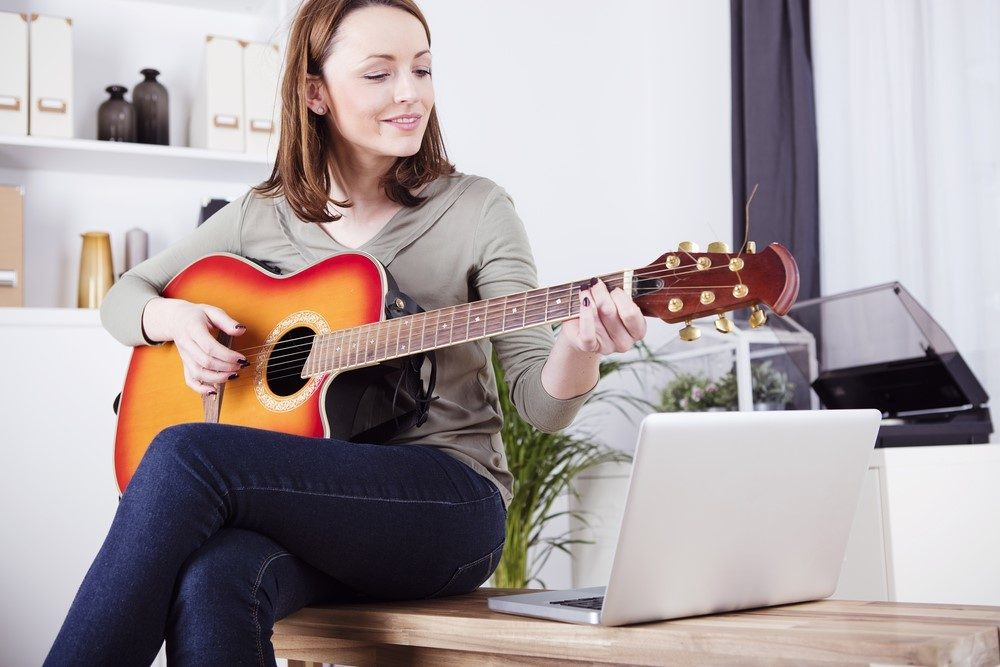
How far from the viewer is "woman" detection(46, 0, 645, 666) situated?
0.90m

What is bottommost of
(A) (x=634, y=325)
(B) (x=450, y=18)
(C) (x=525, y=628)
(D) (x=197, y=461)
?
(C) (x=525, y=628)

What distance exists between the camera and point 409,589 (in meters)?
1.14

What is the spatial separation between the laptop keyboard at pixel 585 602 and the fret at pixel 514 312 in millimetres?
291

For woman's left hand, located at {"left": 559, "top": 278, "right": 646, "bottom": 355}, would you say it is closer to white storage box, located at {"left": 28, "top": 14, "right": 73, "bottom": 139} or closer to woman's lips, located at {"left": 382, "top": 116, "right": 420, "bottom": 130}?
woman's lips, located at {"left": 382, "top": 116, "right": 420, "bottom": 130}

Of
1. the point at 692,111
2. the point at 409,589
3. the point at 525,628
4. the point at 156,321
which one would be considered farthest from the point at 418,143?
the point at 692,111

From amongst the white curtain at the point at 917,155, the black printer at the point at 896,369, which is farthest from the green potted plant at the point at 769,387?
the white curtain at the point at 917,155

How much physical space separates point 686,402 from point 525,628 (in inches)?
68.1

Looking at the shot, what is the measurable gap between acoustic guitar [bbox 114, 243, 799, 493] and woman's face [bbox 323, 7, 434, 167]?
0.18 meters

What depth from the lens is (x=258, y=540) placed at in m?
1.00

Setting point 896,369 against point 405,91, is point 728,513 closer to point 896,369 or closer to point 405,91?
point 405,91

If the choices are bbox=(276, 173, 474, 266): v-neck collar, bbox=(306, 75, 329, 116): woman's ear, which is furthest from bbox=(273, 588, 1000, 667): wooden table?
bbox=(306, 75, 329, 116): woman's ear

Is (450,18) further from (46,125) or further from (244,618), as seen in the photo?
(244,618)

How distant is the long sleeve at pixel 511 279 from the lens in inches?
48.4

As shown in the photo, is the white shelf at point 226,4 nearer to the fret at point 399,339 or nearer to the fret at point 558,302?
the fret at point 399,339
